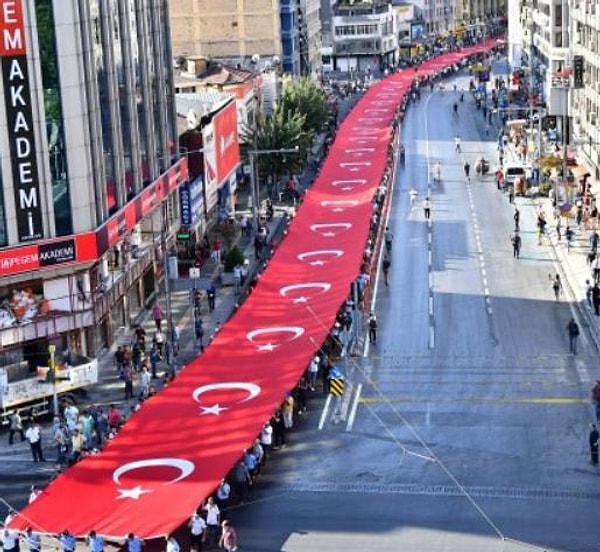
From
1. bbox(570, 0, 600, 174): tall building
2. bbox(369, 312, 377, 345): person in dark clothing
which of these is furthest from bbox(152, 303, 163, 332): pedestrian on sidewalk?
bbox(570, 0, 600, 174): tall building

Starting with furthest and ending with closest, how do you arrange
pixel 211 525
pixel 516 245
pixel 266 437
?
pixel 516 245 → pixel 266 437 → pixel 211 525

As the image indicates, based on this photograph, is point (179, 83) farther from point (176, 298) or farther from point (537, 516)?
point (537, 516)

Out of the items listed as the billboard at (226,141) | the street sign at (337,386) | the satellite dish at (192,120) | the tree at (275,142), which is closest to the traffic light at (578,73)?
the tree at (275,142)

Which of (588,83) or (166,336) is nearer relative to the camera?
(166,336)

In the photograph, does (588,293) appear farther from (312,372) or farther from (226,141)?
(226,141)

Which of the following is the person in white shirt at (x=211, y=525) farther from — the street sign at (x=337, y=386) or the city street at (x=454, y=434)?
the street sign at (x=337, y=386)

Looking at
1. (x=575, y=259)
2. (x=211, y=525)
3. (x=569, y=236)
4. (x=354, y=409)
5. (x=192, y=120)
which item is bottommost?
(x=354, y=409)

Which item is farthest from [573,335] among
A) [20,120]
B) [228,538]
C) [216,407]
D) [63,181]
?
[228,538]

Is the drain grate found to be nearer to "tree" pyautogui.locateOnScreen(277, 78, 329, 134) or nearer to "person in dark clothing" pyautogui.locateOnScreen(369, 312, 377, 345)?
"person in dark clothing" pyautogui.locateOnScreen(369, 312, 377, 345)
